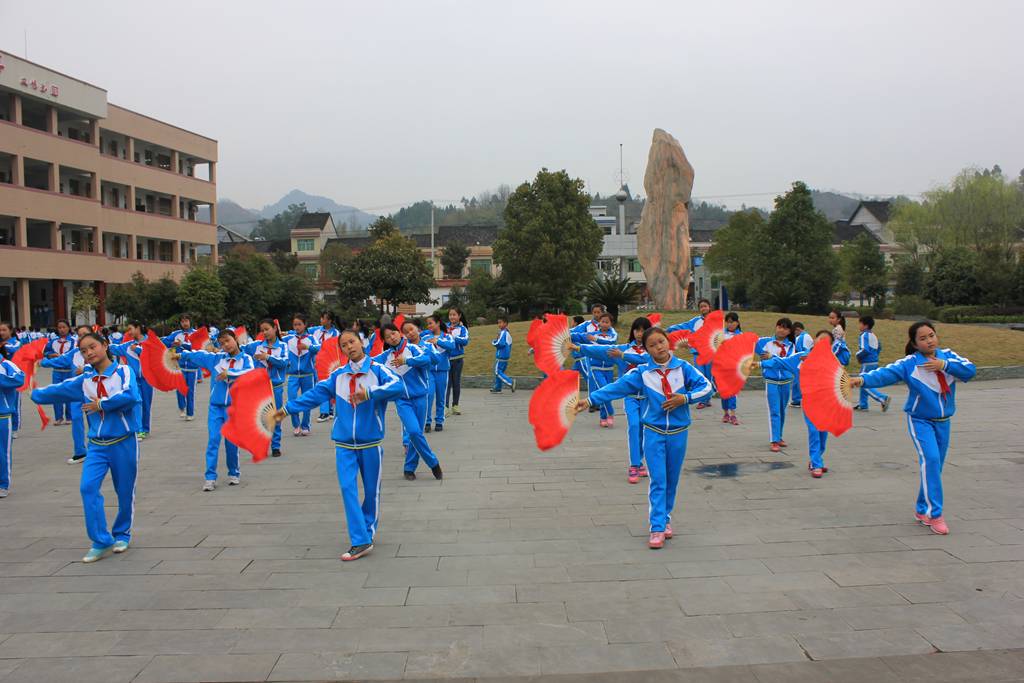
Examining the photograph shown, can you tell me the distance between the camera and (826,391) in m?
6.60

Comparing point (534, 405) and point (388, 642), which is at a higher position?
point (534, 405)

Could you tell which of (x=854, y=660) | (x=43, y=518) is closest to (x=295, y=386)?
(x=43, y=518)

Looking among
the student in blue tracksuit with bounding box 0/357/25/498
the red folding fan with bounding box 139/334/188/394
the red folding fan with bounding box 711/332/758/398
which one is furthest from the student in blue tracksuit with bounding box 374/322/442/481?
the student in blue tracksuit with bounding box 0/357/25/498

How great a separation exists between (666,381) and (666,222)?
72.0 ft

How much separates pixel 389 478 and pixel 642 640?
462 centimetres

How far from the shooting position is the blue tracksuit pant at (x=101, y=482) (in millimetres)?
5605

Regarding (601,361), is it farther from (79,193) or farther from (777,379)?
(79,193)

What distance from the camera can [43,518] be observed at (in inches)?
269

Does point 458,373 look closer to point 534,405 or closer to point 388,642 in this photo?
point 534,405

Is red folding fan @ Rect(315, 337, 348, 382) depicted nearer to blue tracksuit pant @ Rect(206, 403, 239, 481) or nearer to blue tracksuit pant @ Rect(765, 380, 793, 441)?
blue tracksuit pant @ Rect(206, 403, 239, 481)

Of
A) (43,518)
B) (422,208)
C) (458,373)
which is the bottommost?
(43,518)

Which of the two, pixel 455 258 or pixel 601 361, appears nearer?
pixel 601 361

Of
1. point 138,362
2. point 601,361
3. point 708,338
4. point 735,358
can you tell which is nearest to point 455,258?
point 138,362

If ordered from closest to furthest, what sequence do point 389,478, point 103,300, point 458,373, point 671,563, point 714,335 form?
point 671,563 < point 389,478 < point 714,335 < point 458,373 < point 103,300
